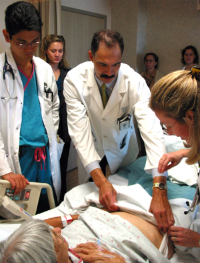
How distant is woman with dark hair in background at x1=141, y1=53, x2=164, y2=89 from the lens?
Answer: 408 centimetres

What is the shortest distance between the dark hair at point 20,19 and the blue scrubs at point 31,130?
11.4 inches

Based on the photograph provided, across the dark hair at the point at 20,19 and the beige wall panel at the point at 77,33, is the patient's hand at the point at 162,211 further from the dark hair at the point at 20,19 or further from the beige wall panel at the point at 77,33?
the beige wall panel at the point at 77,33

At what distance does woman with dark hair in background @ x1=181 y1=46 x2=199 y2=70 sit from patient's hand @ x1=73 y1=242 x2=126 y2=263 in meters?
3.37

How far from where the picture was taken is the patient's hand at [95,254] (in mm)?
1048

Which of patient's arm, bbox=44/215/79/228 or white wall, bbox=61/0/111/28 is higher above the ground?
white wall, bbox=61/0/111/28

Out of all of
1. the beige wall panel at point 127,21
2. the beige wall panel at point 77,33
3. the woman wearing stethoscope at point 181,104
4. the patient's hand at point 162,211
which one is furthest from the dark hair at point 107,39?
the beige wall panel at point 127,21

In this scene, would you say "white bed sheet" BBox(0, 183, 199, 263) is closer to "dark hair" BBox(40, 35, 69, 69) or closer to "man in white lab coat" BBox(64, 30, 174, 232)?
"man in white lab coat" BBox(64, 30, 174, 232)

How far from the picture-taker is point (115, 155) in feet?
6.26

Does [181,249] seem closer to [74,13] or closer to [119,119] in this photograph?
[119,119]

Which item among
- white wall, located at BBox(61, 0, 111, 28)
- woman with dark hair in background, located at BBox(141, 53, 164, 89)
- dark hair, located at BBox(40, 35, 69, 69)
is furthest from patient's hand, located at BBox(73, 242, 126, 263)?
woman with dark hair in background, located at BBox(141, 53, 164, 89)

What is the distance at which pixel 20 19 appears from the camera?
4.77 feet

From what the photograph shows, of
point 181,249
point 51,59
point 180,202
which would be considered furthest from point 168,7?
point 181,249

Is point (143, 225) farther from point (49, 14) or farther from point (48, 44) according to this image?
point (49, 14)

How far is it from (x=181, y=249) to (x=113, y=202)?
403 mm
